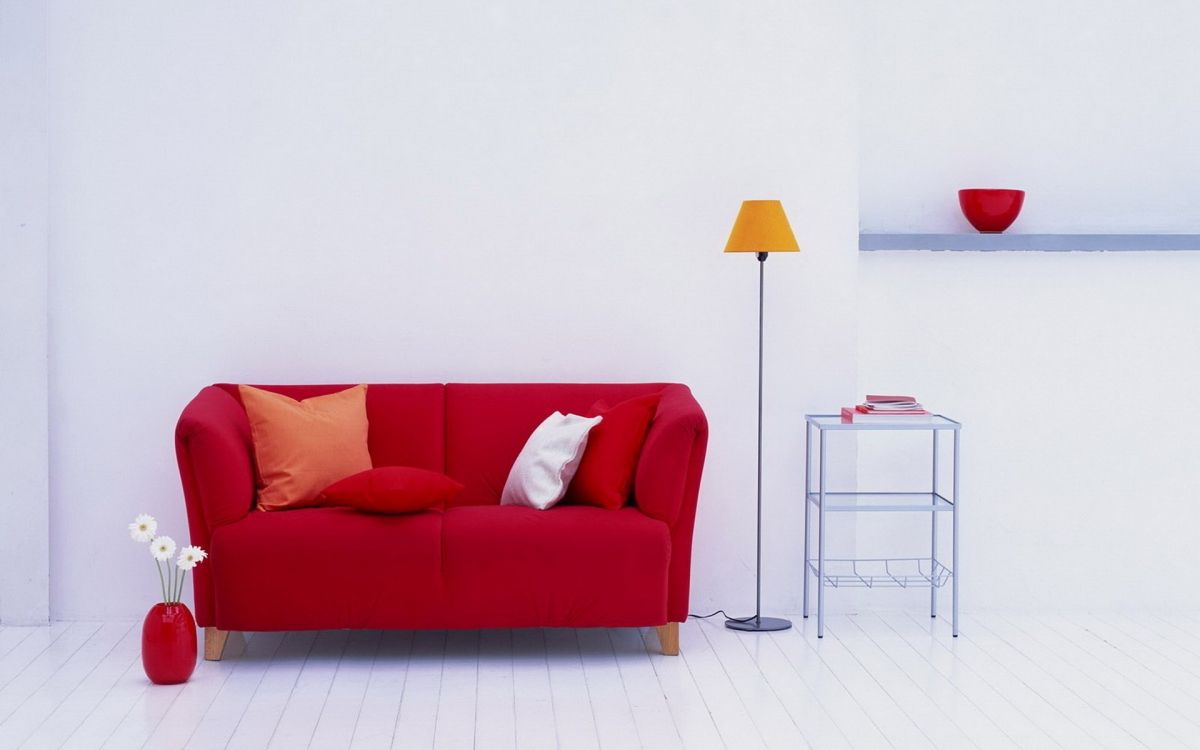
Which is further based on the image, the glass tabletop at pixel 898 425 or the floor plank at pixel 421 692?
the glass tabletop at pixel 898 425

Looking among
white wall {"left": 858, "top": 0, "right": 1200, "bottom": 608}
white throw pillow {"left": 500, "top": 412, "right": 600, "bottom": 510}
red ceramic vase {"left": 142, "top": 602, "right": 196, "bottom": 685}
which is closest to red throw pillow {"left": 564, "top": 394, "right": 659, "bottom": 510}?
white throw pillow {"left": 500, "top": 412, "right": 600, "bottom": 510}

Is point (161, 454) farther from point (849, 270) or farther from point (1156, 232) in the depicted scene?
point (1156, 232)

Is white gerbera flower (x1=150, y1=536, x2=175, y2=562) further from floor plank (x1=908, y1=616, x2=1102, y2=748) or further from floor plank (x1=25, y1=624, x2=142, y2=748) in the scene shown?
floor plank (x1=908, y1=616, x2=1102, y2=748)

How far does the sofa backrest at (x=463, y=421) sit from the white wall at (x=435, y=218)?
0.20 metres

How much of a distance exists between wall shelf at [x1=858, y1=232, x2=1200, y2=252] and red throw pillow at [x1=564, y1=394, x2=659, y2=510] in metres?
1.22

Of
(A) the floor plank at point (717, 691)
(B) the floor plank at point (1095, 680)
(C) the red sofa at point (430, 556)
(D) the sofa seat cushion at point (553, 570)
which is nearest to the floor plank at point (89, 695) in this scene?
(C) the red sofa at point (430, 556)

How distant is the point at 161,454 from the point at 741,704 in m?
2.40

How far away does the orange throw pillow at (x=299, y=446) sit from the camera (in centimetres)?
420

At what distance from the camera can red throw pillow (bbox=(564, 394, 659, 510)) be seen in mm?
4199

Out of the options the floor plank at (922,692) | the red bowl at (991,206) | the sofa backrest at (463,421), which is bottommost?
the floor plank at (922,692)

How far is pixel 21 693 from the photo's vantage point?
379cm

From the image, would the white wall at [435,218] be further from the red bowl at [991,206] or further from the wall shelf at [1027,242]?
the red bowl at [991,206]

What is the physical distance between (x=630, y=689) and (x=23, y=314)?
2.60 meters

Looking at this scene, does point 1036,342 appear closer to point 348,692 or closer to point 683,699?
point 683,699
